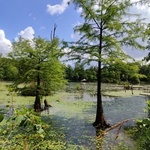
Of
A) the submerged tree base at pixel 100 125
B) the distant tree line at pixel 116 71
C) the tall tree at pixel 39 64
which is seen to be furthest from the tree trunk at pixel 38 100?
the submerged tree base at pixel 100 125

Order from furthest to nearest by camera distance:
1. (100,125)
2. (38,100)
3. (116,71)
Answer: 1. (38,100)
2. (116,71)
3. (100,125)

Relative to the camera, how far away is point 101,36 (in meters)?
16.4

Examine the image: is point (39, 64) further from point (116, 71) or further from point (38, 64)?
point (116, 71)

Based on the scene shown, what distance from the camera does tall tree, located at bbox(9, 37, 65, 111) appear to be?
22.5 meters

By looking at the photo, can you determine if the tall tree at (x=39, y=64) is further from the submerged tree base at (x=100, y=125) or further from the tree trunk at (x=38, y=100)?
the submerged tree base at (x=100, y=125)

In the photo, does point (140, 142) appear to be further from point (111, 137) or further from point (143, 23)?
point (143, 23)

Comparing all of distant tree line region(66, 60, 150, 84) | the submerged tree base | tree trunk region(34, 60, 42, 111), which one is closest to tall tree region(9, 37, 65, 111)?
tree trunk region(34, 60, 42, 111)

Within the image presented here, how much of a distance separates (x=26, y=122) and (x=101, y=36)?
48.4 ft

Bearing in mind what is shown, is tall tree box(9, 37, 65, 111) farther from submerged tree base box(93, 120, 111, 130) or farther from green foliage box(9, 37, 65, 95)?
submerged tree base box(93, 120, 111, 130)

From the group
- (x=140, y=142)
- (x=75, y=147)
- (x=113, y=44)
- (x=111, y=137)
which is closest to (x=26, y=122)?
(x=140, y=142)

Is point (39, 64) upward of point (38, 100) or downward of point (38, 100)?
upward

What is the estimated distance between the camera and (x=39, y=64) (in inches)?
883

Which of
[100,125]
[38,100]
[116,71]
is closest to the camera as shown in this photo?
[100,125]

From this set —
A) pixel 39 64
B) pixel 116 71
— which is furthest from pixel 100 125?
pixel 39 64
